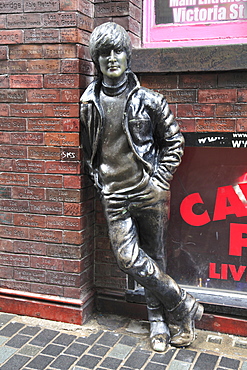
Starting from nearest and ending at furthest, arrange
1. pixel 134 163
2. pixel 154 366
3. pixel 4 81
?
pixel 154 366, pixel 134 163, pixel 4 81

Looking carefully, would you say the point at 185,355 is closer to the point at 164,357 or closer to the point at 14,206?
the point at 164,357

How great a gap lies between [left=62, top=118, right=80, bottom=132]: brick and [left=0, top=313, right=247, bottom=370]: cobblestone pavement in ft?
5.99

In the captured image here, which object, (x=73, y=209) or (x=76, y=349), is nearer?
(x=76, y=349)

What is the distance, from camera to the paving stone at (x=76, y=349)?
3688 mm

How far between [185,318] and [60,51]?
258 cm

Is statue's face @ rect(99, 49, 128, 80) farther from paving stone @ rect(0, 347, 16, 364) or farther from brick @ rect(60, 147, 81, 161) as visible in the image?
paving stone @ rect(0, 347, 16, 364)

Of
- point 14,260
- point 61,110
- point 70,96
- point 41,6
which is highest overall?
point 41,6

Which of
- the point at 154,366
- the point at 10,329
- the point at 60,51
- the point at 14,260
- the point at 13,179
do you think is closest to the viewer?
the point at 154,366

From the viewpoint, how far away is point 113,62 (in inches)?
135

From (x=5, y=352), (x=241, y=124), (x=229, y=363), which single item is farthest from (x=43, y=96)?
(x=229, y=363)

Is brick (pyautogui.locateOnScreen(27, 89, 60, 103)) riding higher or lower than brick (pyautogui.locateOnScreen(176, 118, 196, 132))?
higher

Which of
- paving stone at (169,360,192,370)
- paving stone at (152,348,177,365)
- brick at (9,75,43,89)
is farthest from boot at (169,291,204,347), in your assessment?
brick at (9,75,43,89)

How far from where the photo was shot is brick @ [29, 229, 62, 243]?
166 inches

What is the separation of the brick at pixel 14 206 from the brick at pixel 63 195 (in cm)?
27
